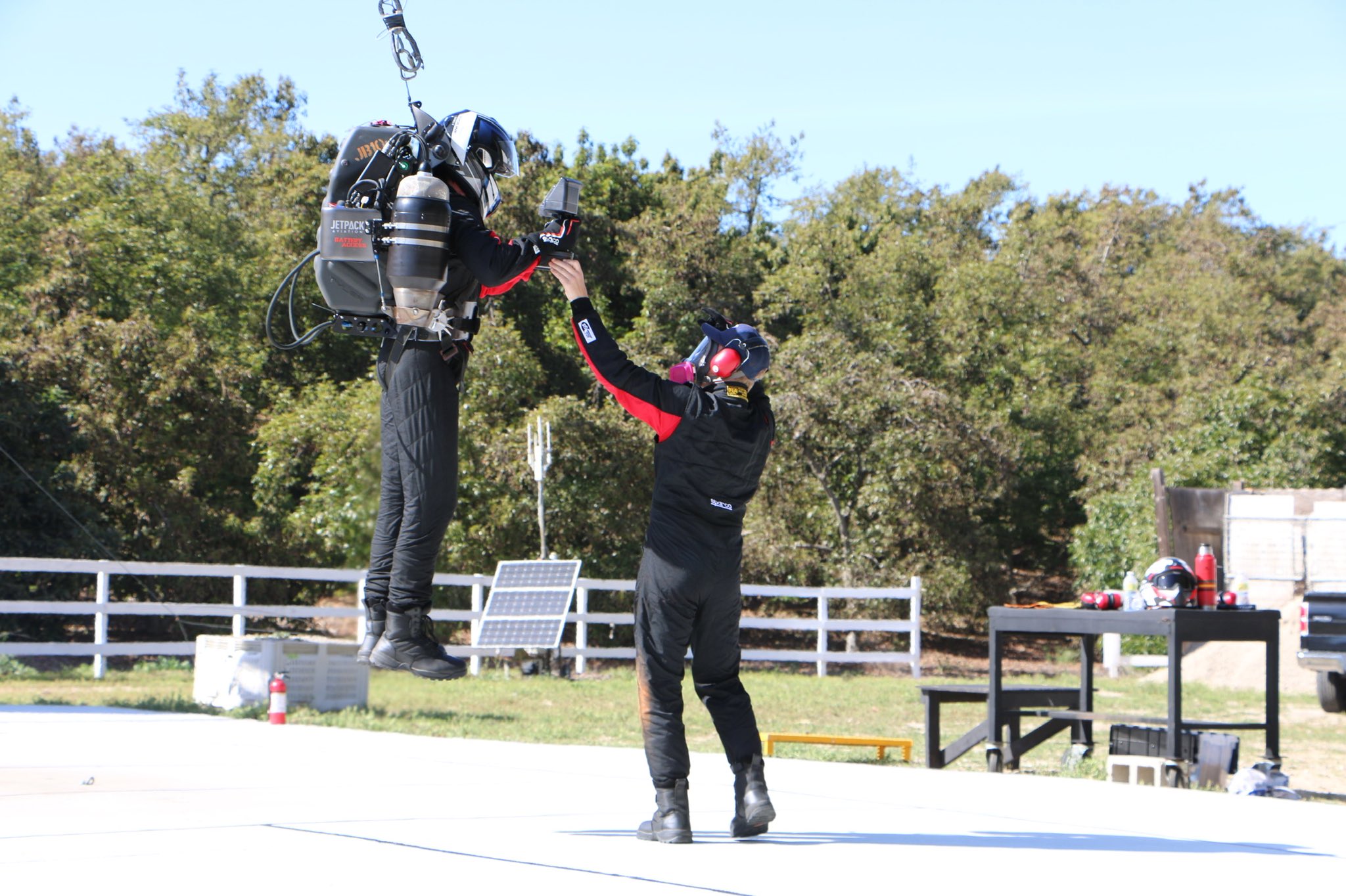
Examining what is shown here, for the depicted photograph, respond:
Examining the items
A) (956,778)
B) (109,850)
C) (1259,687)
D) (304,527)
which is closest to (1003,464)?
(1259,687)

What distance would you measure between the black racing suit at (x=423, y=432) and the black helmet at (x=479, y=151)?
0.27ft

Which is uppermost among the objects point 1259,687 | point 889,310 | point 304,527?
point 889,310

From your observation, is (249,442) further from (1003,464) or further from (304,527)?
(1003,464)

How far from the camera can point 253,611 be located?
57.6 ft

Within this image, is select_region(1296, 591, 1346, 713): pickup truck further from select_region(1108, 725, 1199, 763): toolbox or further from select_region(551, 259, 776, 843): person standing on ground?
select_region(551, 259, 776, 843): person standing on ground

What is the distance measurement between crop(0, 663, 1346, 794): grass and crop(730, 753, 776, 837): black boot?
16.2ft

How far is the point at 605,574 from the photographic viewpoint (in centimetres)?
2653

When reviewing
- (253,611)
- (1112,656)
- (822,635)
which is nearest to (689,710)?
(253,611)

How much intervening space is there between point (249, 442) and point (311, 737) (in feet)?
59.9

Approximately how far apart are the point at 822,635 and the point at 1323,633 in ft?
26.5

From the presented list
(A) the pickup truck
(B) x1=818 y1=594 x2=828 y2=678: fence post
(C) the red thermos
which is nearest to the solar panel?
(B) x1=818 y1=594 x2=828 y2=678: fence post

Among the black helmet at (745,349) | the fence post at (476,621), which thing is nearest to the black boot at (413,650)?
the black helmet at (745,349)

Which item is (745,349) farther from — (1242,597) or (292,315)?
(1242,597)

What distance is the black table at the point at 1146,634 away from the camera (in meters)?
9.07
